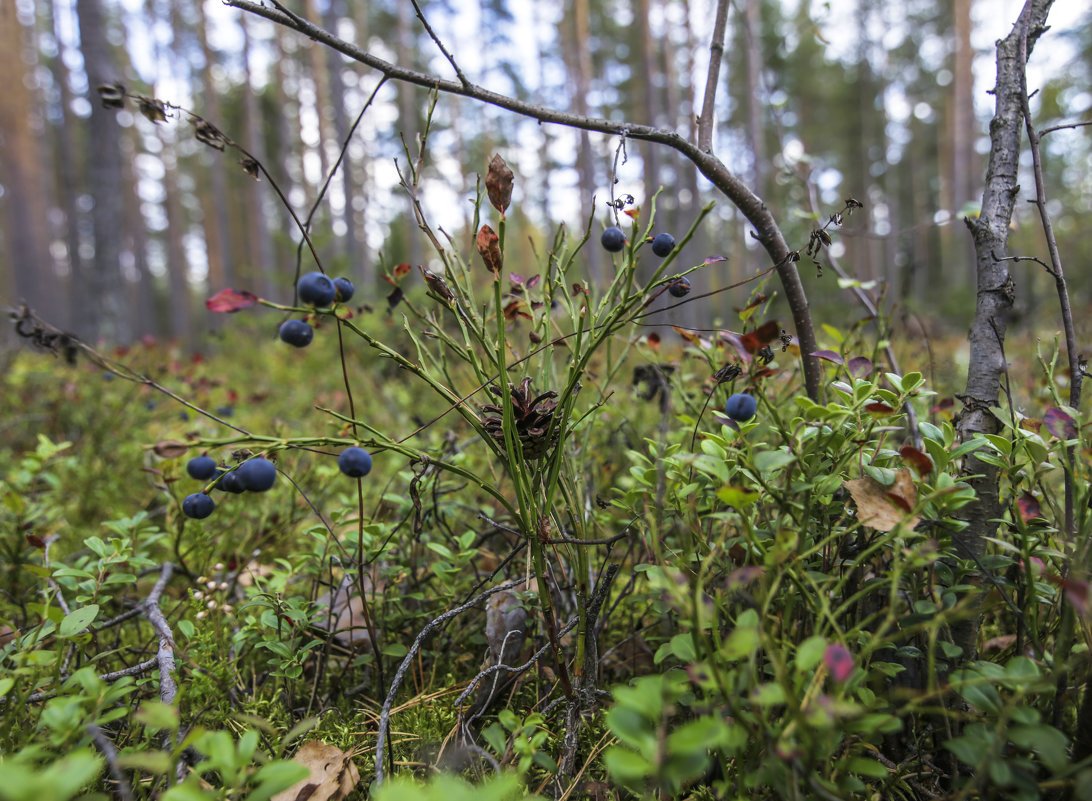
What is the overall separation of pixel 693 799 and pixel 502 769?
33 cm

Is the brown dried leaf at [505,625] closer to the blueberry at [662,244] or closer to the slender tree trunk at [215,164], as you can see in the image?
the blueberry at [662,244]

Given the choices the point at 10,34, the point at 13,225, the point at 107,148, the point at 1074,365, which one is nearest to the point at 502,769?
the point at 1074,365

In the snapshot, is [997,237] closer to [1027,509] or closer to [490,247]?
[1027,509]

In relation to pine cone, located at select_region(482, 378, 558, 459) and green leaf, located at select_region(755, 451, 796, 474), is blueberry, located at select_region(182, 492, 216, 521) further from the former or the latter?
green leaf, located at select_region(755, 451, 796, 474)

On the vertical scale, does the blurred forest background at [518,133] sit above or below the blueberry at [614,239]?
above

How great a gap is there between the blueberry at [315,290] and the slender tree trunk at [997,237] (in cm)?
120

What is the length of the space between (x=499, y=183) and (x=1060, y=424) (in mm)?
1018

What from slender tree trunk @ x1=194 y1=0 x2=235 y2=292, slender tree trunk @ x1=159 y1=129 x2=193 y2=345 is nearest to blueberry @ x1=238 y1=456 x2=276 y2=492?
slender tree trunk @ x1=194 y1=0 x2=235 y2=292

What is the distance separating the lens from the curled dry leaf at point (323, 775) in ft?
3.23

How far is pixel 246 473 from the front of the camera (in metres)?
0.89

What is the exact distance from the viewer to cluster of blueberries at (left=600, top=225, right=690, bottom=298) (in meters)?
1.10

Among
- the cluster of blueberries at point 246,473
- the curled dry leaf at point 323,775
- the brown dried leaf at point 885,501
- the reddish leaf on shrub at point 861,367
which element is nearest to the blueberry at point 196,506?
the cluster of blueberries at point 246,473

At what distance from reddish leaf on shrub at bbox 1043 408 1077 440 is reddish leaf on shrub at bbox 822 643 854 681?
0.62 meters

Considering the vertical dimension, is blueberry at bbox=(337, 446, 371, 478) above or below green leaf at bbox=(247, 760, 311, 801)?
above
